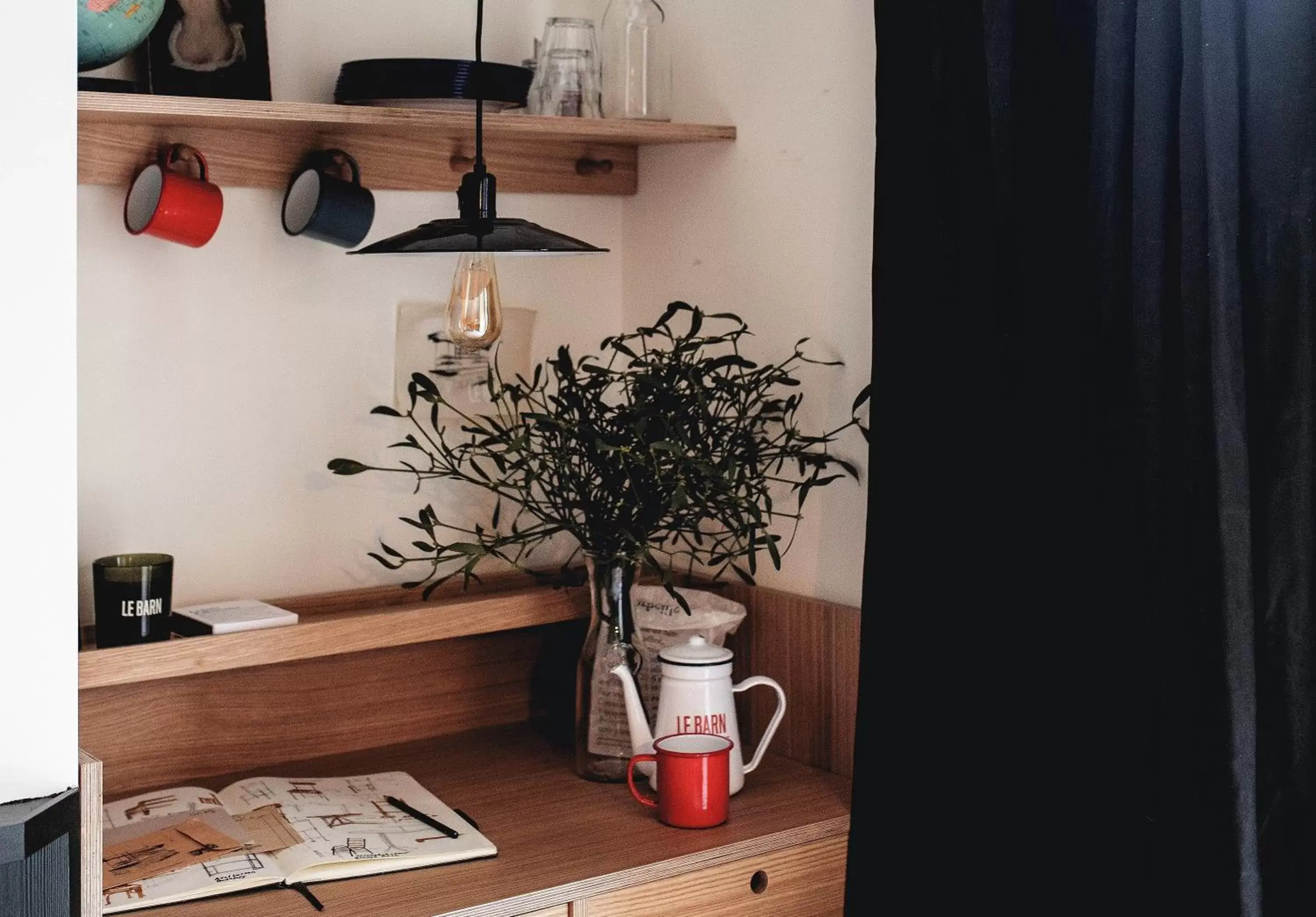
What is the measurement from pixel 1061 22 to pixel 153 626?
1206 millimetres

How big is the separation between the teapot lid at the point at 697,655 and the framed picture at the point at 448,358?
532 mm

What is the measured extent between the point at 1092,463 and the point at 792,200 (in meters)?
0.66

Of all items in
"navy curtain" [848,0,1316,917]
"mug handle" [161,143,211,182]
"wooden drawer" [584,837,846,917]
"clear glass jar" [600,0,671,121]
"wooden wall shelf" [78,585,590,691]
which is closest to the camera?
"navy curtain" [848,0,1316,917]

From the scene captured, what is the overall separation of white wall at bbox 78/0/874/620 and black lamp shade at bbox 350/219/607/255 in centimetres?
46

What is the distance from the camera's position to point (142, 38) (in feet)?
5.04

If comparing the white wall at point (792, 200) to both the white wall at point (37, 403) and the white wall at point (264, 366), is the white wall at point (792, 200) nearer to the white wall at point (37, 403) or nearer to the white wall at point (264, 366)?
the white wall at point (264, 366)

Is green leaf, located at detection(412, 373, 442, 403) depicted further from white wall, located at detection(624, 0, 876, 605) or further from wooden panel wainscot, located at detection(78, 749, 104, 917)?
wooden panel wainscot, located at detection(78, 749, 104, 917)

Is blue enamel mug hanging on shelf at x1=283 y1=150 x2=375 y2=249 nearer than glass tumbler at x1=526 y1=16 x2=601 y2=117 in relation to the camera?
Yes

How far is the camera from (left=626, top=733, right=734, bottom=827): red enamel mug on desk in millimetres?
1575

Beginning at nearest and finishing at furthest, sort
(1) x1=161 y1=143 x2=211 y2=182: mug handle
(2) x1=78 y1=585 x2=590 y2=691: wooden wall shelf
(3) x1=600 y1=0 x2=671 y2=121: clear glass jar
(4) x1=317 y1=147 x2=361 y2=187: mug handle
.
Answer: (2) x1=78 y1=585 x2=590 y2=691: wooden wall shelf
(1) x1=161 y1=143 x2=211 y2=182: mug handle
(4) x1=317 y1=147 x2=361 y2=187: mug handle
(3) x1=600 y1=0 x2=671 y2=121: clear glass jar

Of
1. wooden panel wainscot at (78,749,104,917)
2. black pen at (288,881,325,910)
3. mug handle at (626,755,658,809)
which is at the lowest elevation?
black pen at (288,881,325,910)

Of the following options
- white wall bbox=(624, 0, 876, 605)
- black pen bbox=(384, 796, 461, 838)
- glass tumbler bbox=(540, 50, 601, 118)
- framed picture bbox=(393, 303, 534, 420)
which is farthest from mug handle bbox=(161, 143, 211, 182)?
black pen bbox=(384, 796, 461, 838)

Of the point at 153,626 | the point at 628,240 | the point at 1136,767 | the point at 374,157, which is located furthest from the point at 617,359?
the point at 1136,767

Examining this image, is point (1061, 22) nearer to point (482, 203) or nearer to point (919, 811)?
point (482, 203)
